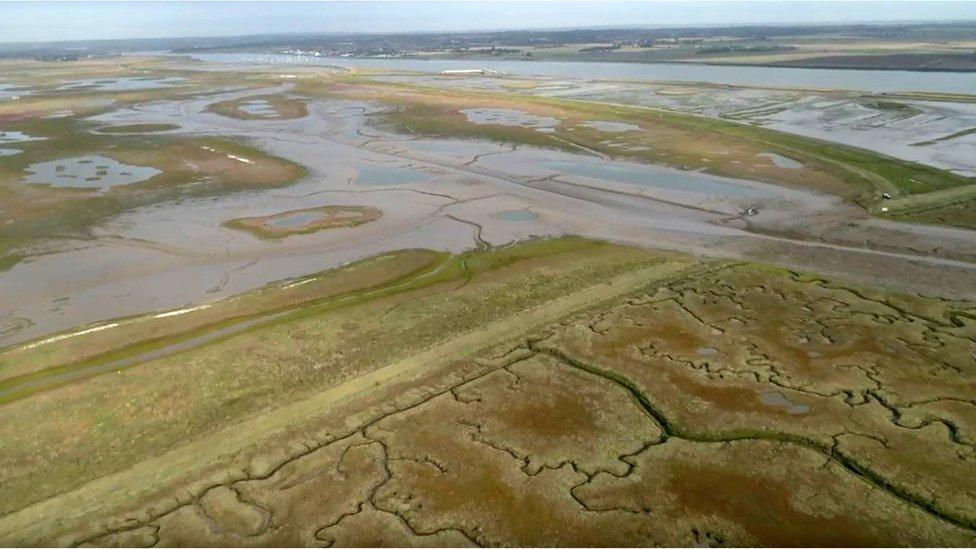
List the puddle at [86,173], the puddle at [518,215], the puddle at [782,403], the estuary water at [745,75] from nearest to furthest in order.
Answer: the puddle at [782,403], the puddle at [518,215], the puddle at [86,173], the estuary water at [745,75]

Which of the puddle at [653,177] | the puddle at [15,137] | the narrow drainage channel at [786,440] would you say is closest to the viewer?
the narrow drainage channel at [786,440]

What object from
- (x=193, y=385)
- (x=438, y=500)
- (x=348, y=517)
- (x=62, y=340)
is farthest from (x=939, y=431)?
(x=62, y=340)

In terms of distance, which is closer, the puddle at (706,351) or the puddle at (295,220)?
the puddle at (706,351)

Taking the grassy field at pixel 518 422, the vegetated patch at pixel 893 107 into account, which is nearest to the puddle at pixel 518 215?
the grassy field at pixel 518 422

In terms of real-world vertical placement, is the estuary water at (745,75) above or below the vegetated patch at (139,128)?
above

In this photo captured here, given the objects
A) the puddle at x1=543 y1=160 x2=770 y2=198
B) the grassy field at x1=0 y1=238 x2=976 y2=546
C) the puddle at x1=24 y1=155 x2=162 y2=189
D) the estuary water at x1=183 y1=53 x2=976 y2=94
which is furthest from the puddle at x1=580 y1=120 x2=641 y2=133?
the estuary water at x1=183 y1=53 x2=976 y2=94

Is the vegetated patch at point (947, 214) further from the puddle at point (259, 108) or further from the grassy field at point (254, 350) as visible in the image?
the puddle at point (259, 108)

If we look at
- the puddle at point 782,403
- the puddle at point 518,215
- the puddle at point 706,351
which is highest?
the puddle at point 518,215

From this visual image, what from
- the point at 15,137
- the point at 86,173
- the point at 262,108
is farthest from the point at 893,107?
the point at 15,137
